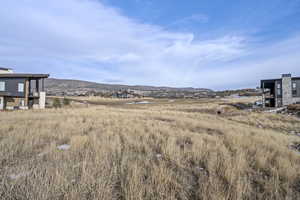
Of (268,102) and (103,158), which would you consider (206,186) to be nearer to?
(103,158)

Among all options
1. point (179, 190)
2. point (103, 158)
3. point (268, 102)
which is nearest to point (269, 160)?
point (179, 190)

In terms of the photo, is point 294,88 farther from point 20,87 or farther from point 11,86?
point 11,86

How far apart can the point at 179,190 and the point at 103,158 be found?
208 centimetres

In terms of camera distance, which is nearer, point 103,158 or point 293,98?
point 103,158

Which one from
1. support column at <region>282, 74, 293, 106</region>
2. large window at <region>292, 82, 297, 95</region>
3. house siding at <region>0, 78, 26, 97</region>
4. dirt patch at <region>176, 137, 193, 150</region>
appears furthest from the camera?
large window at <region>292, 82, 297, 95</region>

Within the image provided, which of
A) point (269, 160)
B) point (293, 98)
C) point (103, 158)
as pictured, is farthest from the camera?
point (293, 98)

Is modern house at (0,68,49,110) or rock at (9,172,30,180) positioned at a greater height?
modern house at (0,68,49,110)

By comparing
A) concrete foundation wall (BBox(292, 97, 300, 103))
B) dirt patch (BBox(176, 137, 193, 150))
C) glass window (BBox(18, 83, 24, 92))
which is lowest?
dirt patch (BBox(176, 137, 193, 150))

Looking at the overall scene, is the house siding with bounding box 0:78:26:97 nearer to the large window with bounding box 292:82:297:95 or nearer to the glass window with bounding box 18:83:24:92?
the glass window with bounding box 18:83:24:92

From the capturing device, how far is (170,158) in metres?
4.03

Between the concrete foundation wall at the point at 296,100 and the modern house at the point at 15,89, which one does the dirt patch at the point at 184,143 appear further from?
the concrete foundation wall at the point at 296,100

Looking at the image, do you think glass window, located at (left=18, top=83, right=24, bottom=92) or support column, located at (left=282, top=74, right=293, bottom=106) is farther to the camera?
support column, located at (left=282, top=74, right=293, bottom=106)

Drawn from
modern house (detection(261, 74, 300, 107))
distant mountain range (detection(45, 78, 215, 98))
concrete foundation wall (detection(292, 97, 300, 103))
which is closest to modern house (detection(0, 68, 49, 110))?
modern house (detection(261, 74, 300, 107))

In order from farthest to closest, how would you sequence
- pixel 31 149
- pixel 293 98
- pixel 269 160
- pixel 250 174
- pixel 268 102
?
pixel 268 102
pixel 293 98
pixel 31 149
pixel 269 160
pixel 250 174
